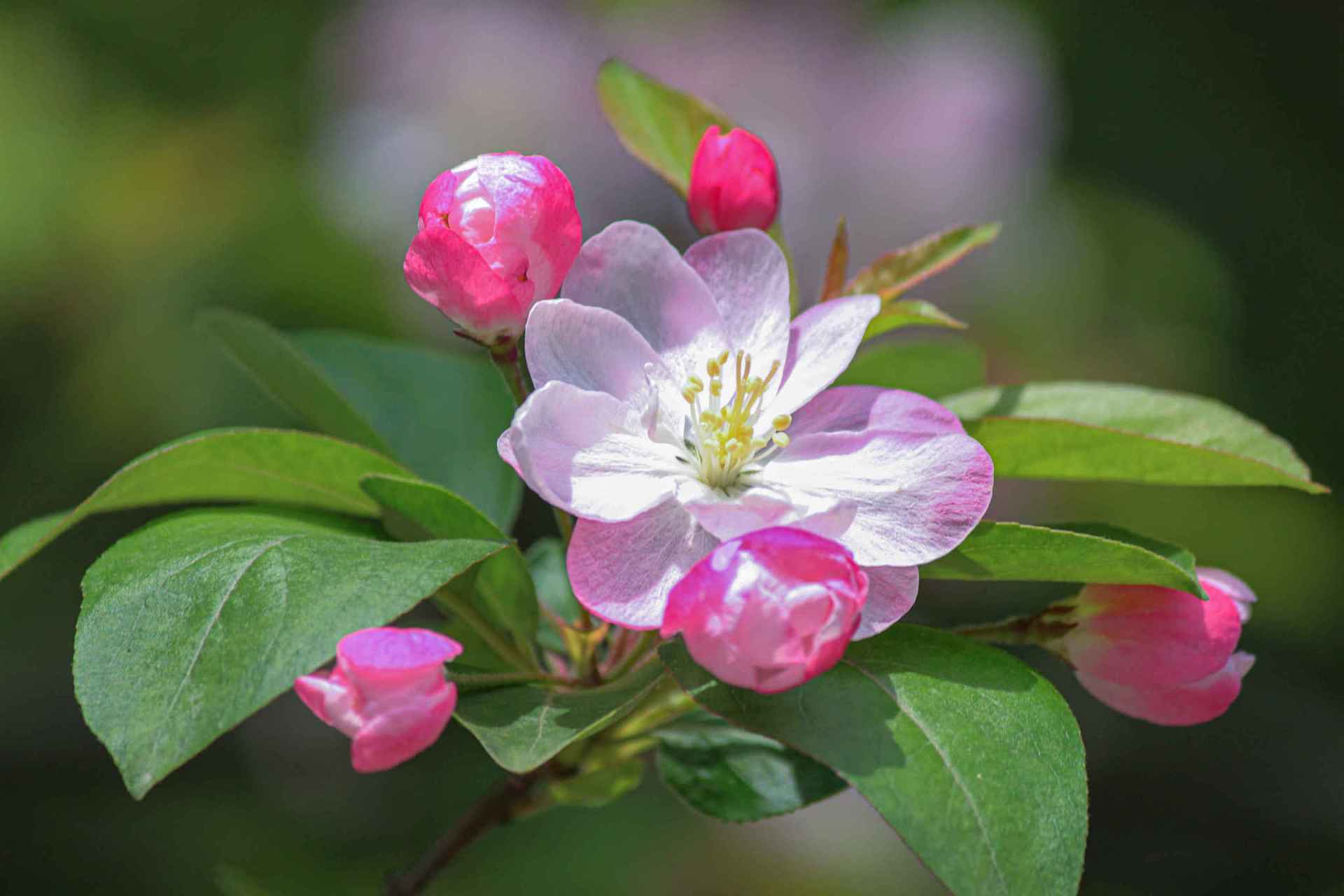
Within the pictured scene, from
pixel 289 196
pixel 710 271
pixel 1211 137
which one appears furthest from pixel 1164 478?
pixel 1211 137

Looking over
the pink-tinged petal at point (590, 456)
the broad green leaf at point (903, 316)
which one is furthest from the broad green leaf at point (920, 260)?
the pink-tinged petal at point (590, 456)

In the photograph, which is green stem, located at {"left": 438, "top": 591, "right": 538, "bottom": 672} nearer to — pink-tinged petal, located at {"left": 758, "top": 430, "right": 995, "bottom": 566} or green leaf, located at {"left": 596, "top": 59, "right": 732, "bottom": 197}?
pink-tinged petal, located at {"left": 758, "top": 430, "right": 995, "bottom": 566}

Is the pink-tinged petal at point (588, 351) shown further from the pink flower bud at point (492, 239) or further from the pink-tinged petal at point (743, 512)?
the pink-tinged petal at point (743, 512)

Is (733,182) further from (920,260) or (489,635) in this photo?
(489,635)

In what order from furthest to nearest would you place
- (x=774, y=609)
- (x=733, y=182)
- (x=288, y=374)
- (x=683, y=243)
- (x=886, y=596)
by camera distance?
(x=683, y=243) < (x=288, y=374) < (x=733, y=182) < (x=886, y=596) < (x=774, y=609)

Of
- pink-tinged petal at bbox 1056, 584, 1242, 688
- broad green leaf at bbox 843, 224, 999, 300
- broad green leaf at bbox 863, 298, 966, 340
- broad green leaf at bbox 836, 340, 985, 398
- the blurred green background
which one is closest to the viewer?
pink-tinged petal at bbox 1056, 584, 1242, 688

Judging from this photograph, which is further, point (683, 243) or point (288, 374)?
point (683, 243)

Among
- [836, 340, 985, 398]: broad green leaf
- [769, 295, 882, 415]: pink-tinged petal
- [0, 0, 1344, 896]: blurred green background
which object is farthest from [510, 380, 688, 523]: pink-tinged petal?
[0, 0, 1344, 896]: blurred green background

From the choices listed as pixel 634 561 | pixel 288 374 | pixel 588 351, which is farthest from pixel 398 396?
pixel 634 561
